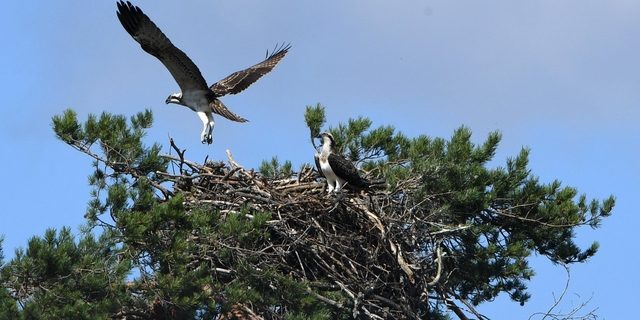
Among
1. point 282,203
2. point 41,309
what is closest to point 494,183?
point 282,203

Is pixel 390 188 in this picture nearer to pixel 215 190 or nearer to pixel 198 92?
pixel 215 190

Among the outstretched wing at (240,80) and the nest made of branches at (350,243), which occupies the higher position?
the outstretched wing at (240,80)

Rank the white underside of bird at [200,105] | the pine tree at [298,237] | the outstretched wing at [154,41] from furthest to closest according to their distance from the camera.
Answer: the white underside of bird at [200,105] < the outstretched wing at [154,41] < the pine tree at [298,237]

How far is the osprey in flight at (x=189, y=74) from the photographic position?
14953 mm

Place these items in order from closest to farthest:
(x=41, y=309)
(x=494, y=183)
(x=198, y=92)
Result: (x=41, y=309)
(x=494, y=183)
(x=198, y=92)

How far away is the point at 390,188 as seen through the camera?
13.8 metres

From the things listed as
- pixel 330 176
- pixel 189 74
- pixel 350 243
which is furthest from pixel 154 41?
pixel 350 243

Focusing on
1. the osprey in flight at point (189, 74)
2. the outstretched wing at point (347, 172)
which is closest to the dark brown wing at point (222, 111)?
the osprey in flight at point (189, 74)

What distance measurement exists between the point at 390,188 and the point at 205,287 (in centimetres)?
219

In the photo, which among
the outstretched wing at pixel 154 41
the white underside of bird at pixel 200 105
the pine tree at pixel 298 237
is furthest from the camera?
the white underside of bird at pixel 200 105

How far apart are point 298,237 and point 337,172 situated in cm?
74

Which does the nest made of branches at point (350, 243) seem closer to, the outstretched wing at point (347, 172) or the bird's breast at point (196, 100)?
the outstretched wing at point (347, 172)

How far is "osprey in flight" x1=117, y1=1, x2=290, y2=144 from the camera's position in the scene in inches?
589

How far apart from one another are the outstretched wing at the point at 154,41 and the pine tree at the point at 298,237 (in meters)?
1.31
